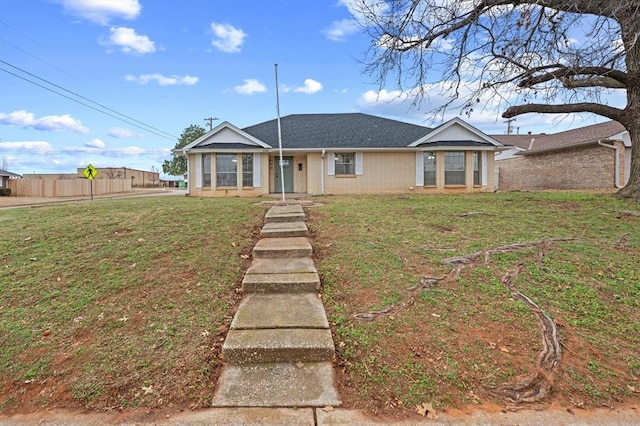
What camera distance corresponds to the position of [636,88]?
8.91 meters

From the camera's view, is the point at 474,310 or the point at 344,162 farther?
the point at 344,162

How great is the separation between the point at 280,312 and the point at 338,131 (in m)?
15.6

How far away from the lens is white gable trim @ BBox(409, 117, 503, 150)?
16.1 m

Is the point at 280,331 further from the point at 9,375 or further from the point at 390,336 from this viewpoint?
the point at 9,375

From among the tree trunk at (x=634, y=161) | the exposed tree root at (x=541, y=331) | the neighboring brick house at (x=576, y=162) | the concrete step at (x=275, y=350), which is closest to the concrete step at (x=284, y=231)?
the exposed tree root at (x=541, y=331)

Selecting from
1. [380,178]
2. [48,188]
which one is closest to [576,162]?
[380,178]

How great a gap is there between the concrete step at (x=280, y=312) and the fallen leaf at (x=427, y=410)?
105 cm

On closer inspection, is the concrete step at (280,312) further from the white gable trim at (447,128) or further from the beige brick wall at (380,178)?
the white gable trim at (447,128)

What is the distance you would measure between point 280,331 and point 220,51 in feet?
42.2

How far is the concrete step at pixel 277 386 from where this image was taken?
2.38m

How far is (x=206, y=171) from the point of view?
16.1m

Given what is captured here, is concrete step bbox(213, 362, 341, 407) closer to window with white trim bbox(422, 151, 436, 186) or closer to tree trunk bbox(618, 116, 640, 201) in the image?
tree trunk bbox(618, 116, 640, 201)

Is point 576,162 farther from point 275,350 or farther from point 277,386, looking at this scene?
point 277,386

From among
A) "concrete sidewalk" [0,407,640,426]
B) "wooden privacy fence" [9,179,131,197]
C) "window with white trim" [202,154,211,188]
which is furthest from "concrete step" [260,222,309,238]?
"wooden privacy fence" [9,179,131,197]
